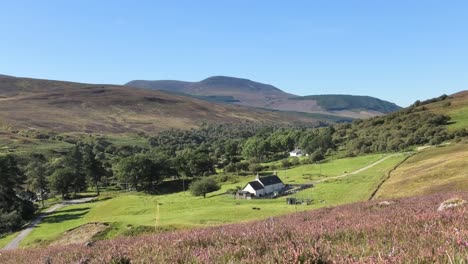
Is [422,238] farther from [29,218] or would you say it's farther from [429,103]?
[429,103]

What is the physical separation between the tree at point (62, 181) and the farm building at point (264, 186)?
2233 inches

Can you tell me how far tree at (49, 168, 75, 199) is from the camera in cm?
11794

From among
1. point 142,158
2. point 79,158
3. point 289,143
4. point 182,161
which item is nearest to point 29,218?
point 142,158

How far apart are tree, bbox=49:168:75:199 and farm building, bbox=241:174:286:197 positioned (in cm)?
5672

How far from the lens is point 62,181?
11919 cm

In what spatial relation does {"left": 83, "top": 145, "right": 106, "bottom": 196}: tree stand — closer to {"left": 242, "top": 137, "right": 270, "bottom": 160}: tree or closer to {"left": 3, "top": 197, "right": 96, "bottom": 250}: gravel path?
{"left": 3, "top": 197, "right": 96, "bottom": 250}: gravel path

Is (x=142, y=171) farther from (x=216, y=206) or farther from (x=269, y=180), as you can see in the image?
(x=216, y=206)

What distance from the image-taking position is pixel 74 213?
288 ft

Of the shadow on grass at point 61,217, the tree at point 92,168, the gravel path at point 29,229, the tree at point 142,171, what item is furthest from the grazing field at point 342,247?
the tree at point 92,168

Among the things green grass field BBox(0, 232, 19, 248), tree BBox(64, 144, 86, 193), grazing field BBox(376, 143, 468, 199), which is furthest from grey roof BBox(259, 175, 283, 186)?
tree BBox(64, 144, 86, 193)

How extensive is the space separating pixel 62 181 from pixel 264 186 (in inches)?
2436

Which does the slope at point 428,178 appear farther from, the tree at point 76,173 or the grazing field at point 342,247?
the tree at point 76,173

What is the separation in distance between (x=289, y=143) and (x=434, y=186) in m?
130

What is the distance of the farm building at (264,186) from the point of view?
95312mm
